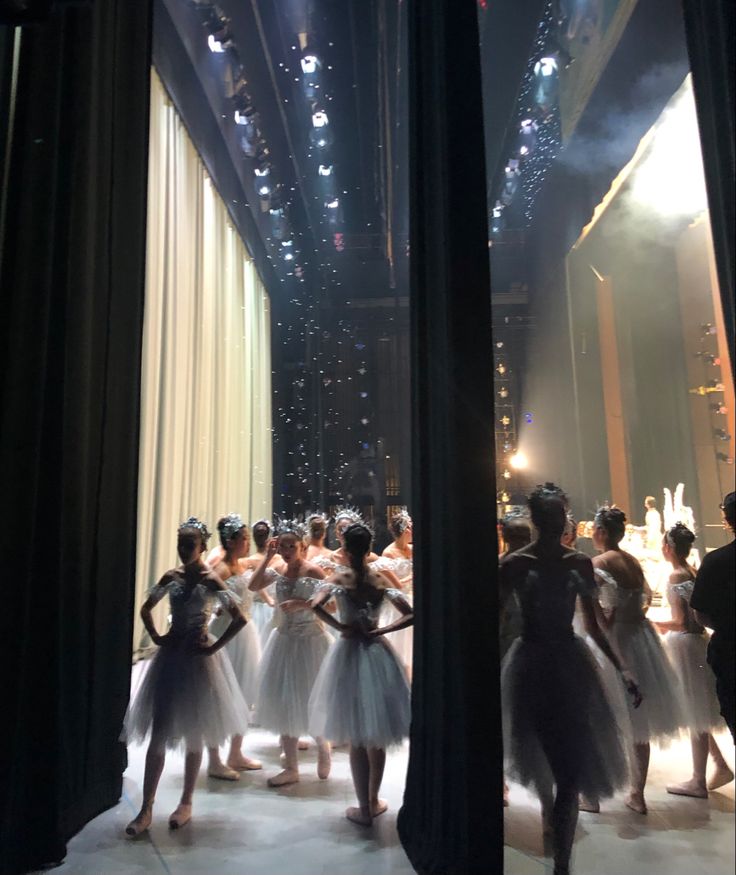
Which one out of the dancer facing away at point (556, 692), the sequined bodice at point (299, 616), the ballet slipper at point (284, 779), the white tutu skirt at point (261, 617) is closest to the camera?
the dancer facing away at point (556, 692)

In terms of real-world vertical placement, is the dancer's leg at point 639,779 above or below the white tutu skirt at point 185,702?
below

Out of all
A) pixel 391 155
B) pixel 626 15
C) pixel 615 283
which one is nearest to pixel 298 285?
pixel 391 155

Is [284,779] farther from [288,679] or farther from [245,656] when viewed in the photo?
[245,656]

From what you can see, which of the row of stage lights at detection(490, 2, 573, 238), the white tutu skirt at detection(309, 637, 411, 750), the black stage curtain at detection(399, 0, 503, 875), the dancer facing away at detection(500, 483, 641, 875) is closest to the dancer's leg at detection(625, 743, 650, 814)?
the dancer facing away at detection(500, 483, 641, 875)

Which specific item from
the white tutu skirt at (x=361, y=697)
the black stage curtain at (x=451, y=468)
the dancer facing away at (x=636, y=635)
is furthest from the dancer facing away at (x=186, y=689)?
the dancer facing away at (x=636, y=635)

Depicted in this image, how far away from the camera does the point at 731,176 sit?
6.36 ft

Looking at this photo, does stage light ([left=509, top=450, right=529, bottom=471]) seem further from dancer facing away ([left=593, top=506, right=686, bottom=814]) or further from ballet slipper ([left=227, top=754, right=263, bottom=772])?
ballet slipper ([left=227, top=754, right=263, bottom=772])

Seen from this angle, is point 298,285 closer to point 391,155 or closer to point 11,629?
point 391,155

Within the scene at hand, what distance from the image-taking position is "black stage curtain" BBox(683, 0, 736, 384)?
1938 millimetres

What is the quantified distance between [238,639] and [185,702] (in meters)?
0.44

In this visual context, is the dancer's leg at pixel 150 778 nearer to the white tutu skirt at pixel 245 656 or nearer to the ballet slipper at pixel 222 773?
the ballet slipper at pixel 222 773

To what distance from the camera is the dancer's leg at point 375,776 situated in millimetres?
1970

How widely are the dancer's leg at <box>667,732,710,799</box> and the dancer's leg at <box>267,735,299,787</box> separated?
1.26 metres

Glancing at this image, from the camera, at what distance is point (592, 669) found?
1.77 m
